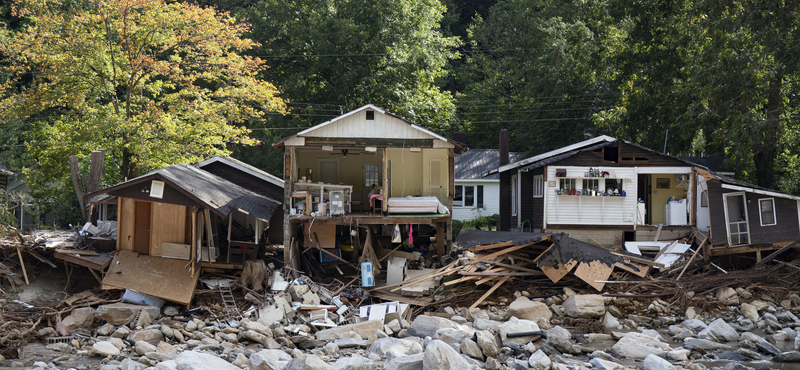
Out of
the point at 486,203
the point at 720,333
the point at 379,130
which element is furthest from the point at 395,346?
the point at 486,203

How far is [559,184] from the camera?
923 inches

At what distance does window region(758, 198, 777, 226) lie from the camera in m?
19.9

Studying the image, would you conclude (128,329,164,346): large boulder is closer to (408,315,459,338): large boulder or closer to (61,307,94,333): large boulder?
(61,307,94,333): large boulder

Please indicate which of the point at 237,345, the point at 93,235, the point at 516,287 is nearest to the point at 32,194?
the point at 93,235

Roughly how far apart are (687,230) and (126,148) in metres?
20.6

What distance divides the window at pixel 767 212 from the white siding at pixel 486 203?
1740cm

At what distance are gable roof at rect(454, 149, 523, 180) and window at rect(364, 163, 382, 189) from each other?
12.7m

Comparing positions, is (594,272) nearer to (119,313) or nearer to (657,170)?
(657,170)

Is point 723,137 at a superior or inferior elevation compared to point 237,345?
superior

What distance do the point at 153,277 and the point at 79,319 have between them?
2.17 meters

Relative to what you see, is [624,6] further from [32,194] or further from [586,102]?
[32,194]

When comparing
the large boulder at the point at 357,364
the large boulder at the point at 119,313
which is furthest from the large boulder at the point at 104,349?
the large boulder at the point at 357,364

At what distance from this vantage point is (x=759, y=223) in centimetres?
1986

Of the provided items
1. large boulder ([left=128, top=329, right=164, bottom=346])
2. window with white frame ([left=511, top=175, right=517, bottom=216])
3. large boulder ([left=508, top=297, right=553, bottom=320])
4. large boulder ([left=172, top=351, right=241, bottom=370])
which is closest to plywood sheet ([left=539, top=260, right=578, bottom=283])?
large boulder ([left=508, top=297, right=553, bottom=320])
